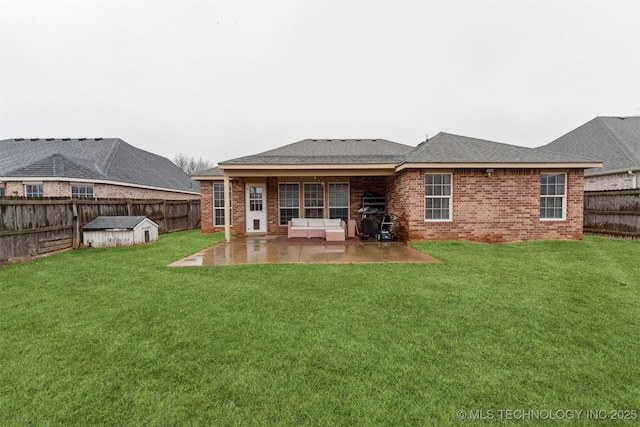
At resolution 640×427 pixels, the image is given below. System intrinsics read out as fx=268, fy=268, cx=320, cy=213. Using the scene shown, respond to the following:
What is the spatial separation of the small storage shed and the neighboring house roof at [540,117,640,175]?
2030 cm

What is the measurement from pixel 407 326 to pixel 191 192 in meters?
25.2

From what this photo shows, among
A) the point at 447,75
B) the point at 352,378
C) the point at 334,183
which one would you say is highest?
the point at 447,75

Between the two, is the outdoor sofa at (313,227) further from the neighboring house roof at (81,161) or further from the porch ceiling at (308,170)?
the neighboring house roof at (81,161)

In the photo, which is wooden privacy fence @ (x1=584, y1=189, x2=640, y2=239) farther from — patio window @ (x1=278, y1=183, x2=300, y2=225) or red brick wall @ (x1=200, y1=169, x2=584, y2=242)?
patio window @ (x1=278, y1=183, x2=300, y2=225)

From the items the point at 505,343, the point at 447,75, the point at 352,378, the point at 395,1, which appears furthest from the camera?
the point at 447,75

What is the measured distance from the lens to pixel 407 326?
3299mm

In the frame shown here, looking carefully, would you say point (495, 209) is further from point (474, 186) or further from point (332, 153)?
point (332, 153)

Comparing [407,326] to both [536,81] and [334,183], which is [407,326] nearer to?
[334,183]

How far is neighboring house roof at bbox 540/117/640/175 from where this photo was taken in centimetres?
1258

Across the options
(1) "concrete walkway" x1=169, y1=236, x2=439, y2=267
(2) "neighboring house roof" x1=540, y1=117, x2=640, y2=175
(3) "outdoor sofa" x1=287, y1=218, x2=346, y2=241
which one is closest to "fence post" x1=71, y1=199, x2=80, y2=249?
(1) "concrete walkway" x1=169, y1=236, x2=439, y2=267

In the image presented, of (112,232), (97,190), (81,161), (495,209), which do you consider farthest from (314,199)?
(81,161)

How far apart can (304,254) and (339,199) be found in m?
5.22

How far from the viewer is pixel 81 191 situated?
14461mm

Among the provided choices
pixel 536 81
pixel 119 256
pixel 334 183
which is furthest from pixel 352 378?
pixel 536 81
